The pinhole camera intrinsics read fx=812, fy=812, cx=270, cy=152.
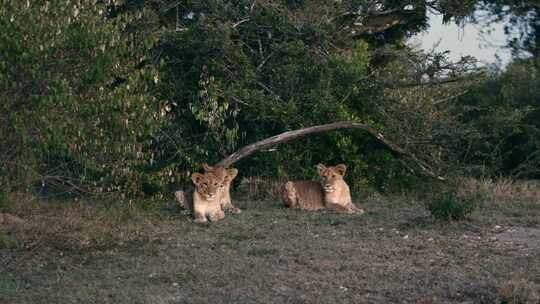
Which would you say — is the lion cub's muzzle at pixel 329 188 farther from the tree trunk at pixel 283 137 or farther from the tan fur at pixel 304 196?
the tree trunk at pixel 283 137

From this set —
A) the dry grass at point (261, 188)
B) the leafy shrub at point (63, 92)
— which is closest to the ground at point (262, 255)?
the leafy shrub at point (63, 92)

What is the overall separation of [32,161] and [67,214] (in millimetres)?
2357

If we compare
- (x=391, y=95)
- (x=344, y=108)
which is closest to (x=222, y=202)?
(x=344, y=108)

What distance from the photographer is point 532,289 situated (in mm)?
7238

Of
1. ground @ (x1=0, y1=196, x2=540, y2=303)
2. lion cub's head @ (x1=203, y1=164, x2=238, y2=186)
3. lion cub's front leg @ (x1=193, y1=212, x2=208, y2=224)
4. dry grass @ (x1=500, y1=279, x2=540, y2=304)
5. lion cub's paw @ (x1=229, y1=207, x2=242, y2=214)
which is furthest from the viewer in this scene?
lion cub's paw @ (x1=229, y1=207, x2=242, y2=214)

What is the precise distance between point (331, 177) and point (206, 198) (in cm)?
218

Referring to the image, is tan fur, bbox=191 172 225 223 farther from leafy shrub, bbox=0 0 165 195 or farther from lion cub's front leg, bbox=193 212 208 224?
leafy shrub, bbox=0 0 165 195

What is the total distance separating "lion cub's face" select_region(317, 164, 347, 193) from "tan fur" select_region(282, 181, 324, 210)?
22 cm

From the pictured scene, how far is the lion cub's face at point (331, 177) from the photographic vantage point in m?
12.8

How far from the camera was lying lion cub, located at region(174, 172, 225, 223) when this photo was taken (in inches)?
467

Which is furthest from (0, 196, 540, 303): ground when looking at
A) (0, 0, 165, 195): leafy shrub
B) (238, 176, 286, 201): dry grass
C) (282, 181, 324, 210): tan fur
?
(238, 176, 286, 201): dry grass

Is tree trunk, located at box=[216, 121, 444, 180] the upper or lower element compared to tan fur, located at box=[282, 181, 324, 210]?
upper

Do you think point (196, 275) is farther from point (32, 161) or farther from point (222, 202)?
point (222, 202)

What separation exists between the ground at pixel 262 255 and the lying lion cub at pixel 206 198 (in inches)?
7.6
